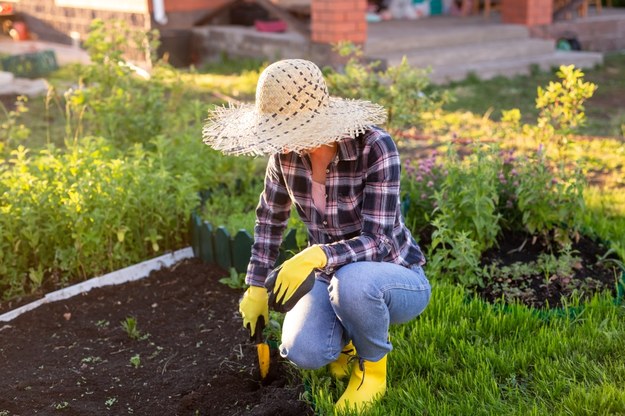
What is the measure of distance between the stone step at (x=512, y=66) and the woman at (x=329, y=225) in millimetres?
6166

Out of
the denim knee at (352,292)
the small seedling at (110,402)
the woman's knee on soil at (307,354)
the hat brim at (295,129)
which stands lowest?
the small seedling at (110,402)

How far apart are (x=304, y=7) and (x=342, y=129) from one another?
8228 millimetres

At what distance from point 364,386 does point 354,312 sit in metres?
0.32

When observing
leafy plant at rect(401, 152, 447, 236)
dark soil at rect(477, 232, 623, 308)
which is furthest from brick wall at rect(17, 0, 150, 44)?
dark soil at rect(477, 232, 623, 308)

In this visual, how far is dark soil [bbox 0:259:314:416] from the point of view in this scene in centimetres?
303

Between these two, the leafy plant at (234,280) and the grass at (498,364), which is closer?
the grass at (498,364)

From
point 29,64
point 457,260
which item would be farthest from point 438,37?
point 457,260

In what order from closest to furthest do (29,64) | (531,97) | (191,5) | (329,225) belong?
(329,225) → (531,97) → (29,64) → (191,5)

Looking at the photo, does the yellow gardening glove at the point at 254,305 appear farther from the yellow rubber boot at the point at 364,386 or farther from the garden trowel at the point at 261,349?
the yellow rubber boot at the point at 364,386

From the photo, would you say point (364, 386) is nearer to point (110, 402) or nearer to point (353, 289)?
point (353, 289)

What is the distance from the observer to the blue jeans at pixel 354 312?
2.73 m

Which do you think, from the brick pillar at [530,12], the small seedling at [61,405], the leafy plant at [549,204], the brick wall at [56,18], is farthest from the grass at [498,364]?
the brick wall at [56,18]

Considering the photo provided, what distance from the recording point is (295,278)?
257 cm

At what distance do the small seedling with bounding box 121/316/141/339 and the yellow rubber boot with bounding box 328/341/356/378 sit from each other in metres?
0.98
